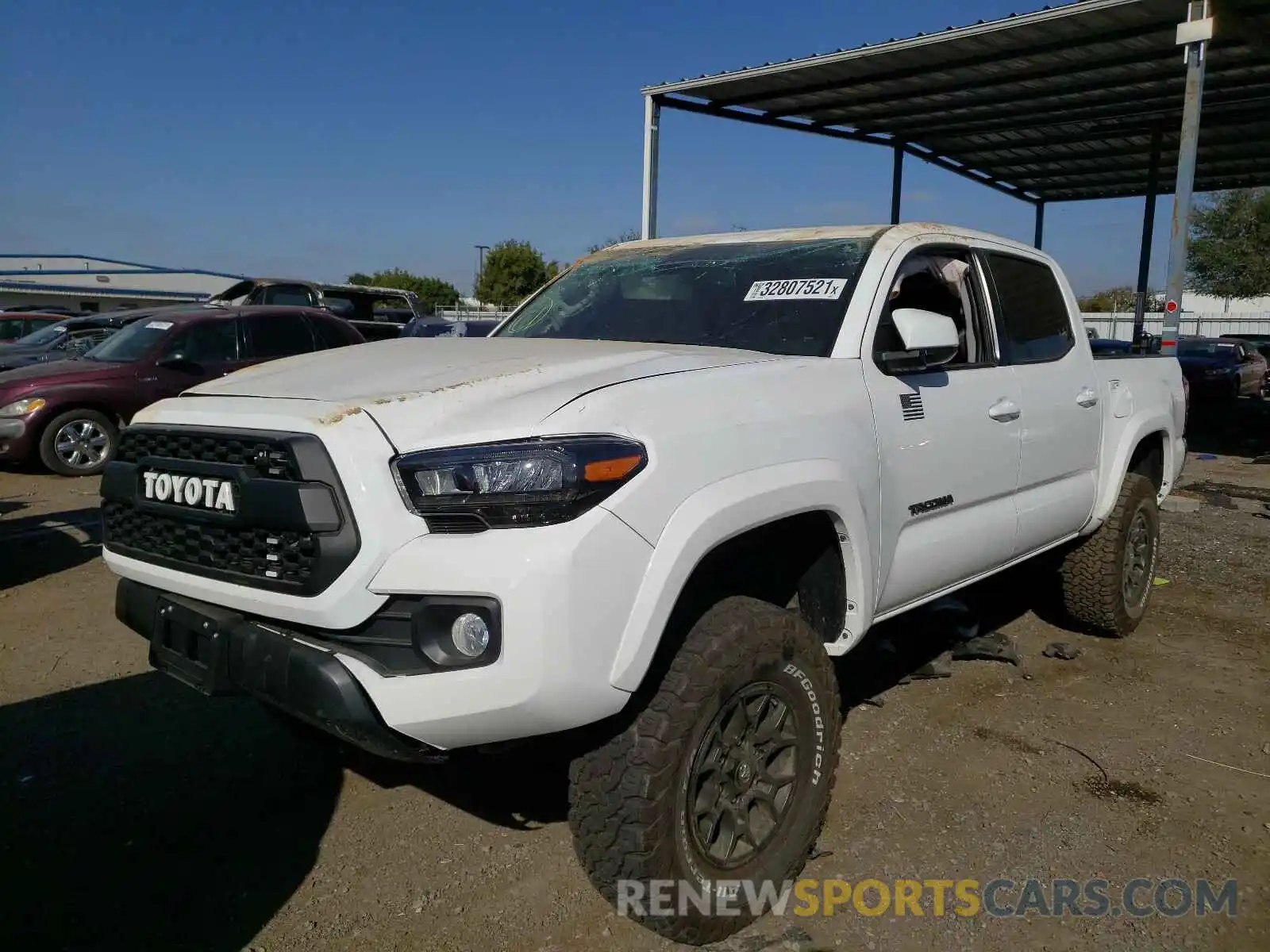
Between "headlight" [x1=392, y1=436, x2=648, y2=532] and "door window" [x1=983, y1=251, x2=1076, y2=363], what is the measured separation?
241cm

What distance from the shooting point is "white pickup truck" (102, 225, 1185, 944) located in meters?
2.13

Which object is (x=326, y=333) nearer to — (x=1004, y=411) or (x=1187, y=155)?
(x=1004, y=411)

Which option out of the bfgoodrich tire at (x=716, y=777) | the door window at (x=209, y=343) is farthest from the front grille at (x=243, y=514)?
the door window at (x=209, y=343)

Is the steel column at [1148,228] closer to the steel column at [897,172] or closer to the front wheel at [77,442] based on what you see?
the steel column at [897,172]

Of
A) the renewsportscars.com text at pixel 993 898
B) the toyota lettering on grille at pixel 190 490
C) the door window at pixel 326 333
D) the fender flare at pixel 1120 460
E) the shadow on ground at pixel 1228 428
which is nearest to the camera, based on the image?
the toyota lettering on grille at pixel 190 490

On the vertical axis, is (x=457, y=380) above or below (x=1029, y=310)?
below

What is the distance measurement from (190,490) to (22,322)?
19.7m

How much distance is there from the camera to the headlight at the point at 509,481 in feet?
7.00

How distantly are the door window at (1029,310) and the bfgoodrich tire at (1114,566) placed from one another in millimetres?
965

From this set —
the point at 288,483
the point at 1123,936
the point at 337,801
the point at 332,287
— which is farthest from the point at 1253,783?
the point at 332,287

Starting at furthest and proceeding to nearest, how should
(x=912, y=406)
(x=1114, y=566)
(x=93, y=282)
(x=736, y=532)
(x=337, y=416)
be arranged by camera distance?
(x=93, y=282)
(x=1114, y=566)
(x=912, y=406)
(x=736, y=532)
(x=337, y=416)

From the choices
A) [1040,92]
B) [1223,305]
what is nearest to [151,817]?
[1040,92]

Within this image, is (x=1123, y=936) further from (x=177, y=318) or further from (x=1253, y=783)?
(x=177, y=318)

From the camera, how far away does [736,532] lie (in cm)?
244
